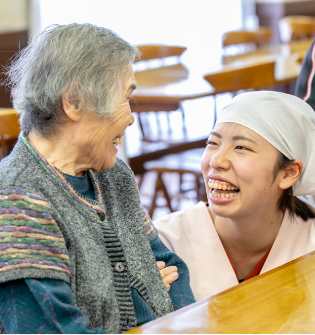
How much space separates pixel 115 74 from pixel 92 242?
413mm

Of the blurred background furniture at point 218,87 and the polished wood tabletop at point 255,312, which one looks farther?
the blurred background furniture at point 218,87

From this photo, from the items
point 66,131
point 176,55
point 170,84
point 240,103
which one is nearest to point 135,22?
point 176,55

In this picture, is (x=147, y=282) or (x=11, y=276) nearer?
(x=11, y=276)

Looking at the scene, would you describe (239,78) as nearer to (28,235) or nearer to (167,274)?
(167,274)

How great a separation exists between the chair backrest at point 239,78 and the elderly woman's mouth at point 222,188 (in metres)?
1.44

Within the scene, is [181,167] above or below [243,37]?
below

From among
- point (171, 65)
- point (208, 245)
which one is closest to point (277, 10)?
point (171, 65)

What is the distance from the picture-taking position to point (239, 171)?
4.87 feet

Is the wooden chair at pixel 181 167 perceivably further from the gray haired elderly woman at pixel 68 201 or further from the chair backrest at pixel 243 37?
the chair backrest at pixel 243 37

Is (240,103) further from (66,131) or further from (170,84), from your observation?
(170,84)

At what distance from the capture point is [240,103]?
5.13ft

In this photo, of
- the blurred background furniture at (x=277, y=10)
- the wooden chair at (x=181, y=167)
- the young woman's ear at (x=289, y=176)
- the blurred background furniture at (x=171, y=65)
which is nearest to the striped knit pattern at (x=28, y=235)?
the blurred background furniture at (x=171, y=65)

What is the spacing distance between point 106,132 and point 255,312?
0.56m

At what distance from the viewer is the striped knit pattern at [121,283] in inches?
47.6
